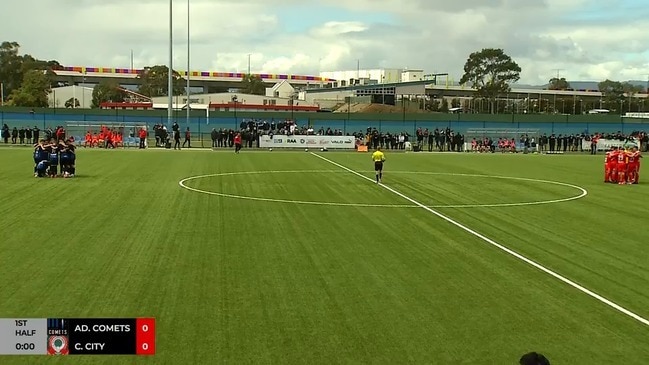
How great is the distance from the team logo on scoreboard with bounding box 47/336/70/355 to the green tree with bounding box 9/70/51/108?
123808mm

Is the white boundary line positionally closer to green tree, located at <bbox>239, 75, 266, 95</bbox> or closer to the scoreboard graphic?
the scoreboard graphic

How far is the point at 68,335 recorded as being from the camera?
5.41m

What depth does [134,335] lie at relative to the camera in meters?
5.69

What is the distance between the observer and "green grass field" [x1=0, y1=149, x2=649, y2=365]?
941cm

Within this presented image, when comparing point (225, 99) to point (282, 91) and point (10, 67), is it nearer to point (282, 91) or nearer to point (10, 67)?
point (282, 91)

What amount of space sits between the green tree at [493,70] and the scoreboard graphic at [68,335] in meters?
134

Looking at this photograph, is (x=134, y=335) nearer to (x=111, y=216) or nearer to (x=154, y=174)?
(x=111, y=216)

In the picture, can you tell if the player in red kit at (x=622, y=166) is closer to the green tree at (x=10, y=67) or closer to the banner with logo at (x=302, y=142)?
the banner with logo at (x=302, y=142)

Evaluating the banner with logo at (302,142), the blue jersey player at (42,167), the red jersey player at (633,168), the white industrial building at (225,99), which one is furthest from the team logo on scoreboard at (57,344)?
the white industrial building at (225,99)

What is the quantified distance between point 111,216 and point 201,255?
6.06 metres

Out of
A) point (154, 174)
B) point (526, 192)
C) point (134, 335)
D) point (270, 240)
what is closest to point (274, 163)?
point (154, 174)

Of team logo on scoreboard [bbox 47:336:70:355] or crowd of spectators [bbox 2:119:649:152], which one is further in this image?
crowd of spectators [bbox 2:119:649:152]

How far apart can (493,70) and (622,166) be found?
107800 mm

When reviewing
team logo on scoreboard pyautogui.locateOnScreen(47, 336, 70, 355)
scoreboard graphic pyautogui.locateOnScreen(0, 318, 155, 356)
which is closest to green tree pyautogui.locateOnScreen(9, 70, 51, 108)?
scoreboard graphic pyautogui.locateOnScreen(0, 318, 155, 356)
